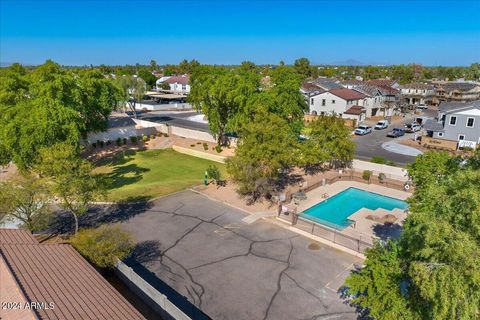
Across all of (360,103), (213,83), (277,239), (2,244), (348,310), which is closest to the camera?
(348,310)

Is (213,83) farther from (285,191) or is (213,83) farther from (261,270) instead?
(261,270)

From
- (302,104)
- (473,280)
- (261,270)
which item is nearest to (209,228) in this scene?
(261,270)

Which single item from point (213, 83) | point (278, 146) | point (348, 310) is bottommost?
point (348, 310)

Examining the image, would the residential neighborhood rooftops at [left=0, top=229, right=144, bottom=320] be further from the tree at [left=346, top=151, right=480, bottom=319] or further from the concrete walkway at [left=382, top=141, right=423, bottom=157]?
the concrete walkway at [left=382, top=141, right=423, bottom=157]

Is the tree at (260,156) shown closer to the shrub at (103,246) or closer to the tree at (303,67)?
the shrub at (103,246)

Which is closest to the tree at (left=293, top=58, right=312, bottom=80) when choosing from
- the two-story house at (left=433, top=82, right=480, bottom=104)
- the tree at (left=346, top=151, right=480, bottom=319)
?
the two-story house at (left=433, top=82, right=480, bottom=104)

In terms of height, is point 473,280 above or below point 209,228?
above

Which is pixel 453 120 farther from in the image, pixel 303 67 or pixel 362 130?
pixel 303 67
